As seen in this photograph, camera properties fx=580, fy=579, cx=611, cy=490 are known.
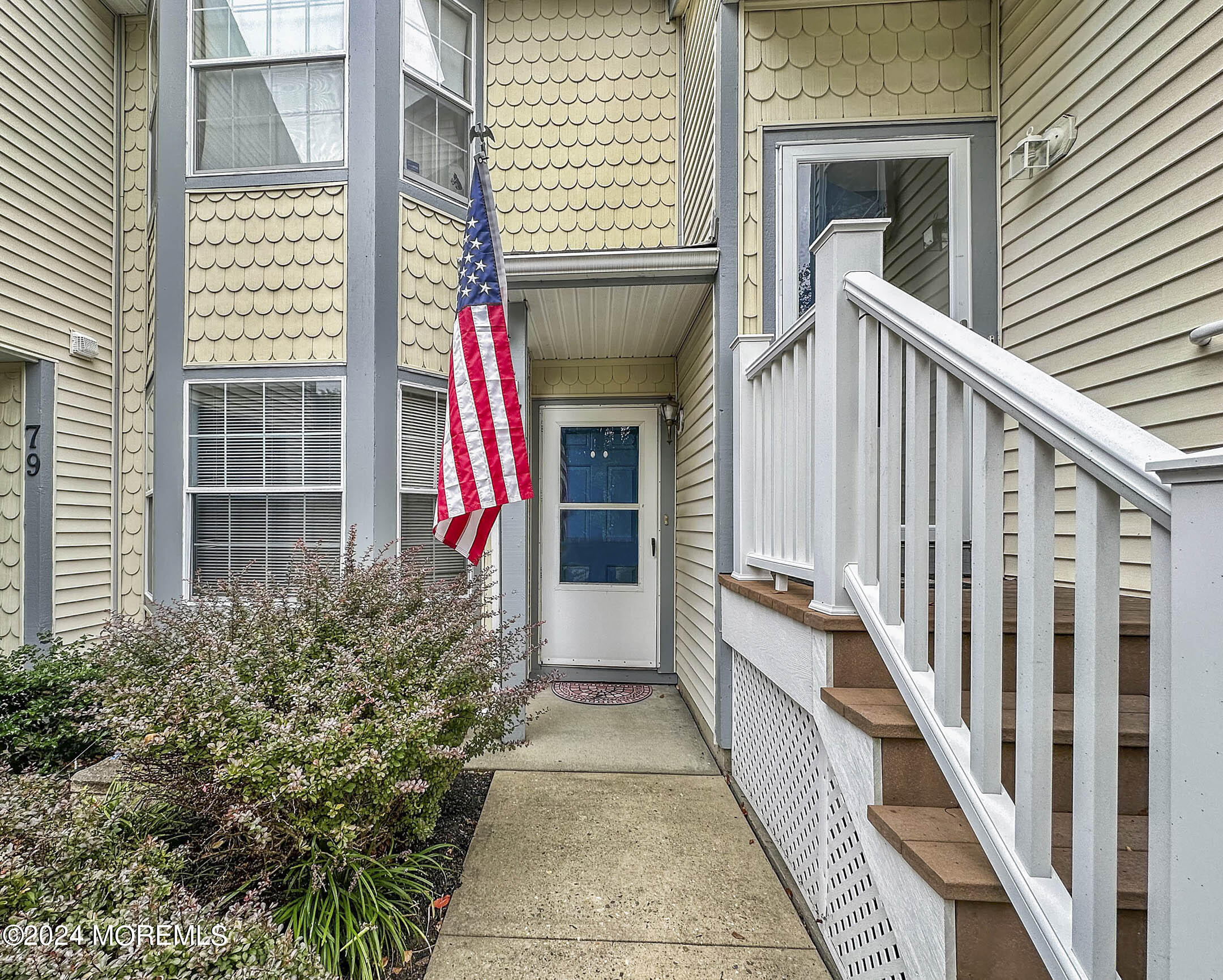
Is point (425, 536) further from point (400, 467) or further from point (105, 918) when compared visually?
point (105, 918)

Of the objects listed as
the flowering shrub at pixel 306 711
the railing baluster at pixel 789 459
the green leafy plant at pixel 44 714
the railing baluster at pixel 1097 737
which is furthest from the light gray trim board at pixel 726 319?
the green leafy plant at pixel 44 714

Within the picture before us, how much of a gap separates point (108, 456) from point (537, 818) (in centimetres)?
409

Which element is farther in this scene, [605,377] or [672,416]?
[605,377]

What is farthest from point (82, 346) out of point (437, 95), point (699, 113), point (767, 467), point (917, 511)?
point (917, 511)

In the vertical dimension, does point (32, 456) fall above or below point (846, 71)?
below

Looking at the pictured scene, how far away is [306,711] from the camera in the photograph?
5.82 feet

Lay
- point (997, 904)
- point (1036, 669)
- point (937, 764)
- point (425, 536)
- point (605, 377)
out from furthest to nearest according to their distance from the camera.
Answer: point (605, 377)
point (425, 536)
point (937, 764)
point (997, 904)
point (1036, 669)

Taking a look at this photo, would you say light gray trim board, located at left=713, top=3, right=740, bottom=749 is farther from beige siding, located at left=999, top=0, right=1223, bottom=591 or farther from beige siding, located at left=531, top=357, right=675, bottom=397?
beige siding, located at left=531, top=357, right=675, bottom=397

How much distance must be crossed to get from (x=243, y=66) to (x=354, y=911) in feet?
14.5

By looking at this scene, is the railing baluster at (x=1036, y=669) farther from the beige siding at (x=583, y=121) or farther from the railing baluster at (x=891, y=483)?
the beige siding at (x=583, y=121)

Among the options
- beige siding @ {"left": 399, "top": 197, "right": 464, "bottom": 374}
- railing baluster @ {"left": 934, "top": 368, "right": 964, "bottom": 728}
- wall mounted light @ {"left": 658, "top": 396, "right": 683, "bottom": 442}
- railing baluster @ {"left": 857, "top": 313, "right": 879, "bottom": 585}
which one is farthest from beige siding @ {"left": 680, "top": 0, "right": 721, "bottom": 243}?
railing baluster @ {"left": 934, "top": 368, "right": 964, "bottom": 728}

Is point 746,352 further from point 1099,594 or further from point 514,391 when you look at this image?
point 1099,594

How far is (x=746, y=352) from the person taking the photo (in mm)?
2770

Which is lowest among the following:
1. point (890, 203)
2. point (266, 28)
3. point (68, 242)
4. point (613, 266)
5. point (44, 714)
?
point (44, 714)
